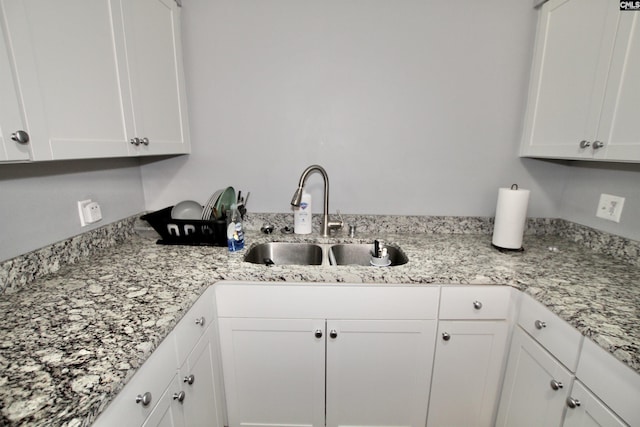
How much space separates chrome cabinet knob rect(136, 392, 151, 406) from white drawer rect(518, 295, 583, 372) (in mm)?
1206

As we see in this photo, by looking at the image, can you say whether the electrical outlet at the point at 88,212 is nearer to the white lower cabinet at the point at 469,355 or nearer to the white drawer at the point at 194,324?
the white drawer at the point at 194,324

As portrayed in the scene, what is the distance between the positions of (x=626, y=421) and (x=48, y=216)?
1942mm

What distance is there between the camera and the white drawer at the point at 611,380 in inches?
26.8

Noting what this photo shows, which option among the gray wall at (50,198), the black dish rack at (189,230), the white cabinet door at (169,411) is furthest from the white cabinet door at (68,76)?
the white cabinet door at (169,411)

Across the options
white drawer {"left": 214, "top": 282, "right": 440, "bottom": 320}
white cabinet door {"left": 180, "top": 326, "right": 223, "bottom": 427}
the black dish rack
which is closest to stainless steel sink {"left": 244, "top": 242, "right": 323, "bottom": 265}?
the black dish rack

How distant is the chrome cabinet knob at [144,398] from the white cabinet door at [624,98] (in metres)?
1.69

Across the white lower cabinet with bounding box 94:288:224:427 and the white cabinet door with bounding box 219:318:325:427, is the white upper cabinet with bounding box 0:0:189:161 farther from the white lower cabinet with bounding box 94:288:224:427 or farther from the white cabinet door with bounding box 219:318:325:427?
the white cabinet door with bounding box 219:318:325:427

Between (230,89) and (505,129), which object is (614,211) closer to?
(505,129)

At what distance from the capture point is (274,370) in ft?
4.08

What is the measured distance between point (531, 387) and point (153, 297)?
1.38 m

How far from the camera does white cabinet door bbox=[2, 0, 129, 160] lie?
76cm

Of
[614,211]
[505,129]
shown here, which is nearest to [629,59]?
[505,129]

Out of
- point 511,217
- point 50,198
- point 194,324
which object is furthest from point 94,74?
point 511,217

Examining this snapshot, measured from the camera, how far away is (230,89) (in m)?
1.55
